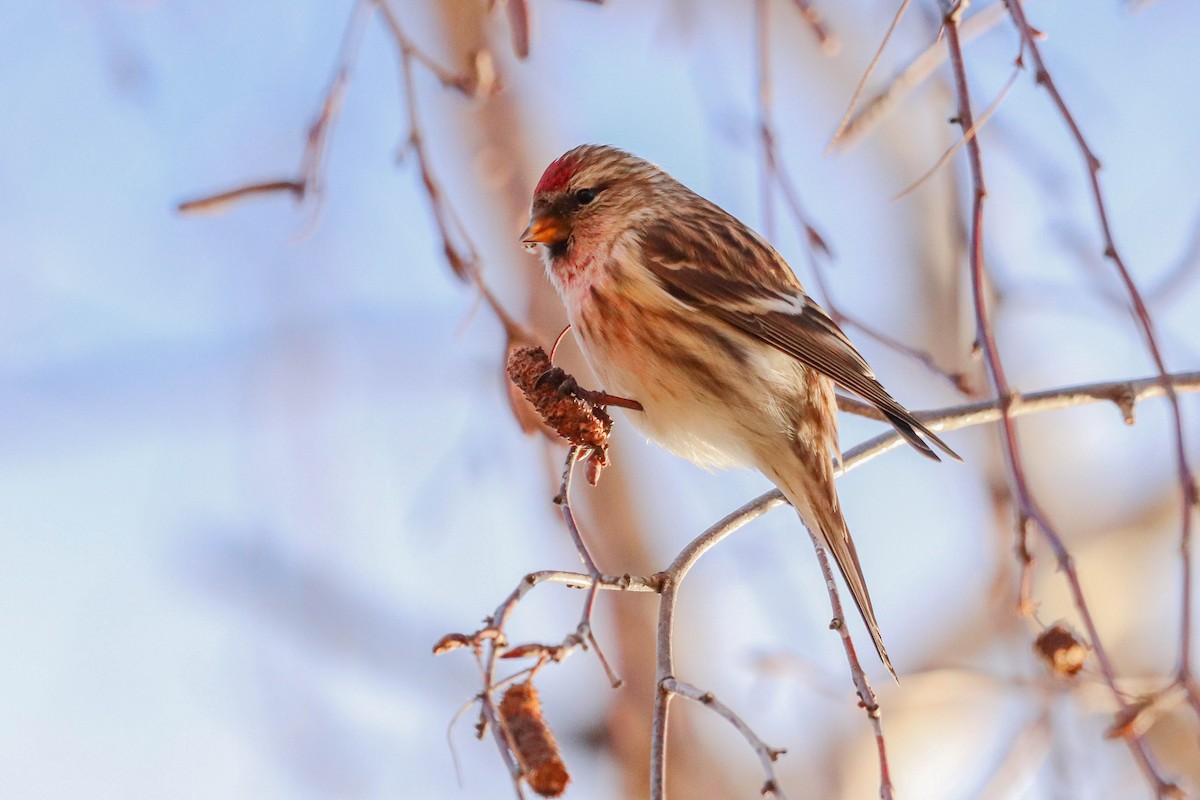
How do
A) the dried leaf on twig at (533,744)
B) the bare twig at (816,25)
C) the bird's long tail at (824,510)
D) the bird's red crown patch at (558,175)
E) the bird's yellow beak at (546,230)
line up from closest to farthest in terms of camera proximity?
the dried leaf on twig at (533,744) → the bare twig at (816,25) → the bird's long tail at (824,510) → the bird's yellow beak at (546,230) → the bird's red crown patch at (558,175)

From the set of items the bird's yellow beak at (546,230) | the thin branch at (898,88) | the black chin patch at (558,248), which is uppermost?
the thin branch at (898,88)

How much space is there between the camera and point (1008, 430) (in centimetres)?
167

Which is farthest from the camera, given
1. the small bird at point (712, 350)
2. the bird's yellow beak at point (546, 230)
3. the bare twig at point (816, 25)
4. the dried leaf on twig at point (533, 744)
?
the bird's yellow beak at point (546, 230)

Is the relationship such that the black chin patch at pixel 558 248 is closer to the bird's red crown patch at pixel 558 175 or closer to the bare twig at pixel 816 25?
the bird's red crown patch at pixel 558 175

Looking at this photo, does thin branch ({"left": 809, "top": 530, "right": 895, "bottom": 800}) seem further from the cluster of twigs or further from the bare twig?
the bare twig

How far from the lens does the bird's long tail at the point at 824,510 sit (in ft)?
8.36

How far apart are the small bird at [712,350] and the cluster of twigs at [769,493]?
0.23m

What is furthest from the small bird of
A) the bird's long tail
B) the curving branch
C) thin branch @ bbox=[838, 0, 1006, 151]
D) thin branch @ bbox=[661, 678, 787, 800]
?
thin branch @ bbox=[661, 678, 787, 800]

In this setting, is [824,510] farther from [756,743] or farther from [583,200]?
[756,743]

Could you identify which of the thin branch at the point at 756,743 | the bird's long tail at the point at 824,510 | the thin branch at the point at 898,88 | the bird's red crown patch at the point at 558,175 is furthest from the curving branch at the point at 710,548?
the bird's red crown patch at the point at 558,175

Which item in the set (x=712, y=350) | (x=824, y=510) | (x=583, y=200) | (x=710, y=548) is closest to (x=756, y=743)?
(x=710, y=548)

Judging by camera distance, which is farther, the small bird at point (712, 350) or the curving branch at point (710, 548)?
the small bird at point (712, 350)

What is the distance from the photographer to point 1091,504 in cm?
675

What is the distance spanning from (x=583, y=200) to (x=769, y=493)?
1016 millimetres
